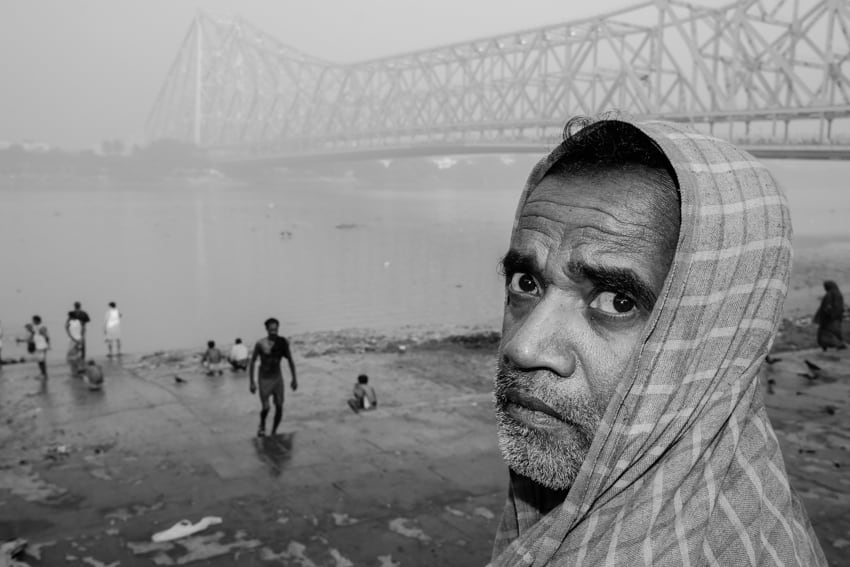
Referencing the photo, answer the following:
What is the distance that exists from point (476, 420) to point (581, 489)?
572 centimetres

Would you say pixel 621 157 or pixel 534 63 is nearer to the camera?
pixel 621 157

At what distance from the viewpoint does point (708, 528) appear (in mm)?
875

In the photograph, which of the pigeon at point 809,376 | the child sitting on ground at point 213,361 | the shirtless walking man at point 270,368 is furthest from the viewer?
the child sitting on ground at point 213,361

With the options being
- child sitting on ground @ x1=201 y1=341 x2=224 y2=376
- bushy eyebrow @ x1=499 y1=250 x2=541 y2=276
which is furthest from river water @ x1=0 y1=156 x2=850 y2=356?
bushy eyebrow @ x1=499 y1=250 x2=541 y2=276

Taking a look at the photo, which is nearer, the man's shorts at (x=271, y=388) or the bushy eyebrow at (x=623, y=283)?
the bushy eyebrow at (x=623, y=283)

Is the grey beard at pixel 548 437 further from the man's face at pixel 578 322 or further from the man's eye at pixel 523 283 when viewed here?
the man's eye at pixel 523 283

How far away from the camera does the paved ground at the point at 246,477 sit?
4.05 m

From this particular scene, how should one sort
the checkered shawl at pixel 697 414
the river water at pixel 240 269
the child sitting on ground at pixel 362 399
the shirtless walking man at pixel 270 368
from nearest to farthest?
the checkered shawl at pixel 697 414 → the shirtless walking man at pixel 270 368 → the child sitting on ground at pixel 362 399 → the river water at pixel 240 269

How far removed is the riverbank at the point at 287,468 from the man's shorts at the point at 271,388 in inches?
12.1

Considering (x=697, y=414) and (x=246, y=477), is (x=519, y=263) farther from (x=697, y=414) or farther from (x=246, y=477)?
(x=246, y=477)

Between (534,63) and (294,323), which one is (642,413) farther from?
(534,63)

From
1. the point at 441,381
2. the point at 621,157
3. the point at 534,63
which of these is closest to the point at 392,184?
the point at 534,63

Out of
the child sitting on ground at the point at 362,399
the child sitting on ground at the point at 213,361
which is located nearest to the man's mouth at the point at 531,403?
the child sitting on ground at the point at 362,399

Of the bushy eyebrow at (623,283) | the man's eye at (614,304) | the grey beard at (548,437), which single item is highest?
the bushy eyebrow at (623,283)
